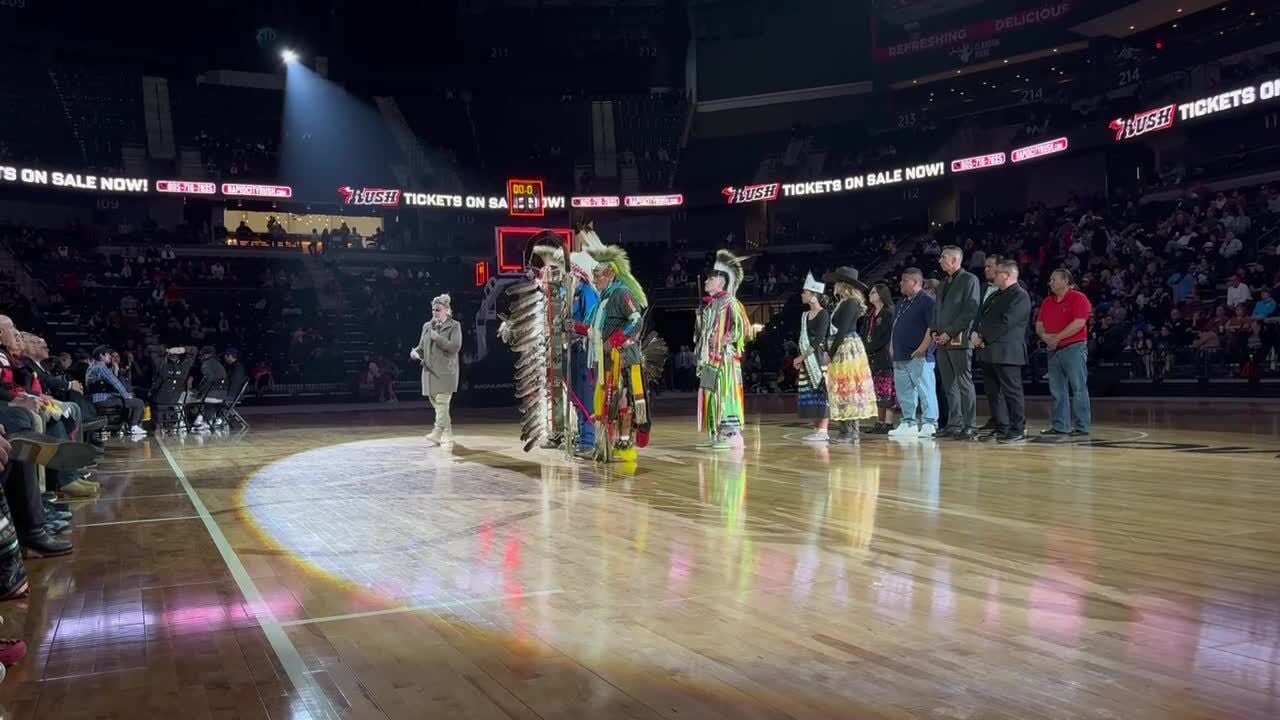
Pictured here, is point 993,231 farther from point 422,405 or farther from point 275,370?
point 275,370

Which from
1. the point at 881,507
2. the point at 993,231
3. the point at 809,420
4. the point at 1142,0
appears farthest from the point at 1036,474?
the point at 1142,0

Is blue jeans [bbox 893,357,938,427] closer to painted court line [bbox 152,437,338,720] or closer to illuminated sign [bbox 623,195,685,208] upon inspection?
painted court line [bbox 152,437,338,720]

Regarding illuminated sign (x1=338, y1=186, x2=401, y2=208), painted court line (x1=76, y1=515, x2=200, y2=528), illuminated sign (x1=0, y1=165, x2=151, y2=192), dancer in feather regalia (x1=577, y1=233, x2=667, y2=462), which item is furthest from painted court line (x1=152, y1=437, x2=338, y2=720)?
illuminated sign (x1=338, y1=186, x2=401, y2=208)

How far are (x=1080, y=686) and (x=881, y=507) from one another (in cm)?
290

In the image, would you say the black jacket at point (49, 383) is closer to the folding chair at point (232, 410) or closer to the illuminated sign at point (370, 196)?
the folding chair at point (232, 410)

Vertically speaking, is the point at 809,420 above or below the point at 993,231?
below

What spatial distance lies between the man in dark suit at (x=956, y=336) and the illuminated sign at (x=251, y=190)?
85.6 feet

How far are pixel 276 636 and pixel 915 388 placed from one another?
799cm

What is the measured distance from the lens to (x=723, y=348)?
8.95 m

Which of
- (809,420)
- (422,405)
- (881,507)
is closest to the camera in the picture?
(881,507)

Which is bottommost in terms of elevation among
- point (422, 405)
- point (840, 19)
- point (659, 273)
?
point (422, 405)

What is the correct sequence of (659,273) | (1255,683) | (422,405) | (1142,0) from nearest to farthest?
(1255,683) < (422,405) < (1142,0) < (659,273)

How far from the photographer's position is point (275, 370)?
22.9 m

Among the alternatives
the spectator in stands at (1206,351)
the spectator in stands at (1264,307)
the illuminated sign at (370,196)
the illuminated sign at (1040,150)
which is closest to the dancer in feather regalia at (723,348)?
the spectator in stands at (1206,351)
